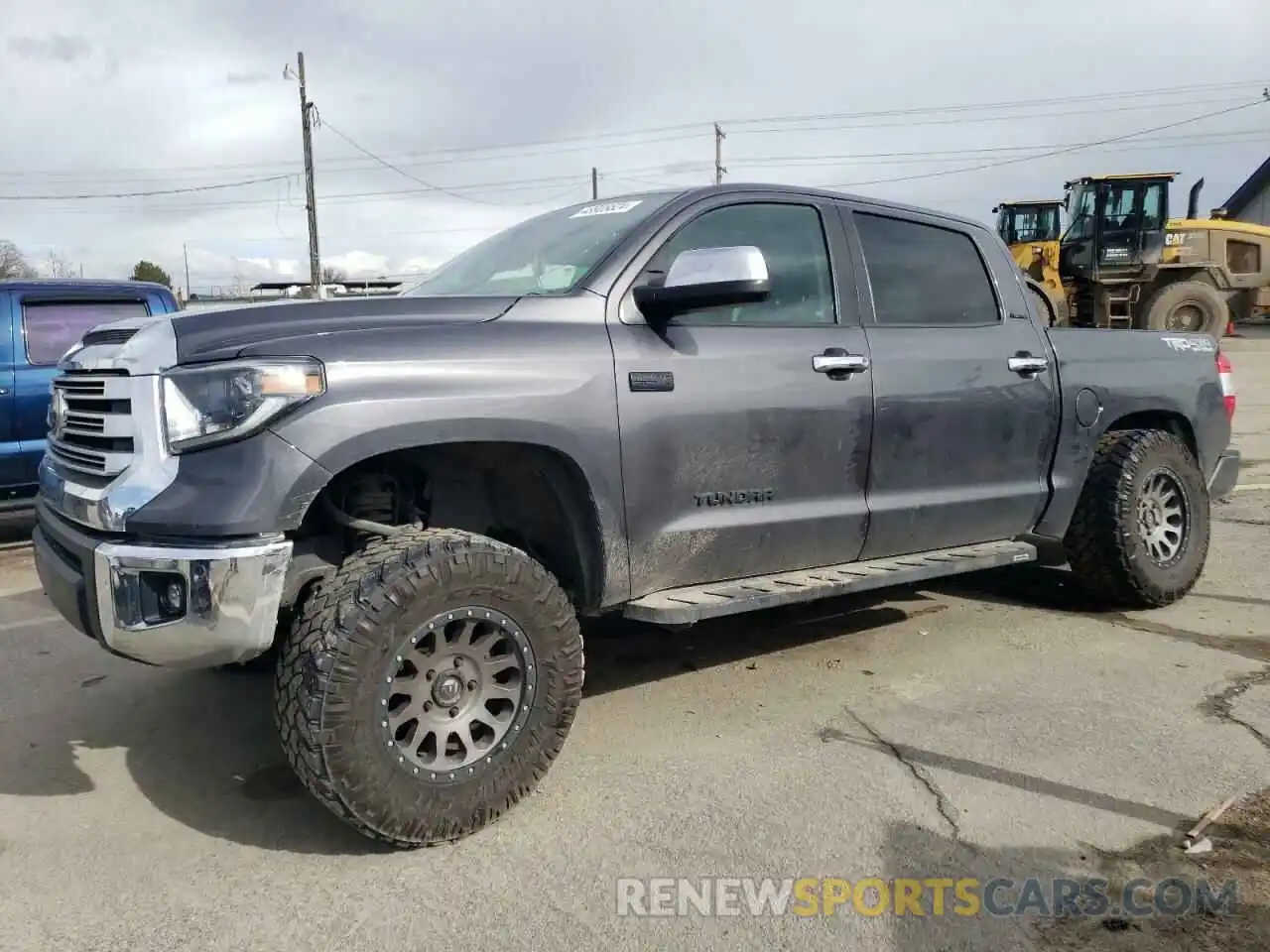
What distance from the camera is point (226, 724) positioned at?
12.5 feet

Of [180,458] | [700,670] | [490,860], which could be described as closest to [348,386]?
[180,458]

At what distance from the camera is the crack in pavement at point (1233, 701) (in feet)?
11.9

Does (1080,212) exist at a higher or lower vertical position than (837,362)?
higher

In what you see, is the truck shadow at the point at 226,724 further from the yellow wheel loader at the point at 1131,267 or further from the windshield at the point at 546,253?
the yellow wheel loader at the point at 1131,267

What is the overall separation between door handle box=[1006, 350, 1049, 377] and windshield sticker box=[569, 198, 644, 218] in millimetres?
1864

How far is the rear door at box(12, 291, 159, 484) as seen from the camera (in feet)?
23.5

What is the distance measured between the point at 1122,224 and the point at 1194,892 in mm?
19556

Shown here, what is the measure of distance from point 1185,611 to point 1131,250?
650 inches

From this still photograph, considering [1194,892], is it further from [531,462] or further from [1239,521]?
[1239,521]

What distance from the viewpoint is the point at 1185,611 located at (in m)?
5.11

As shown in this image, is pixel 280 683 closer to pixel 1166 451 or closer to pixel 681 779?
pixel 681 779

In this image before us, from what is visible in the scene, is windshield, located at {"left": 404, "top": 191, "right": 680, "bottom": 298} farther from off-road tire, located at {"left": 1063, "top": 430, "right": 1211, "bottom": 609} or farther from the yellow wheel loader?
→ the yellow wheel loader

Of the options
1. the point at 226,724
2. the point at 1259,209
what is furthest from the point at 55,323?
the point at 1259,209

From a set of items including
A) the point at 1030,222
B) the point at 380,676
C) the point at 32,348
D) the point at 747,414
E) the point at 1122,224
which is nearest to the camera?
the point at 380,676
